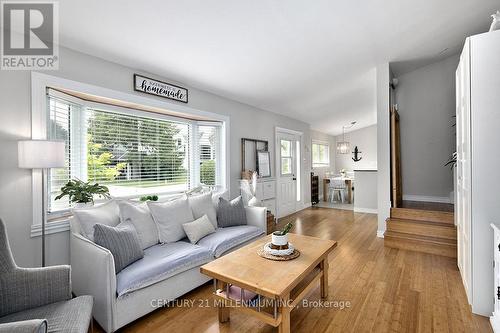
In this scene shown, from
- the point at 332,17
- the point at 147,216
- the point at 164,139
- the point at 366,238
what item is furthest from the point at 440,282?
the point at 164,139

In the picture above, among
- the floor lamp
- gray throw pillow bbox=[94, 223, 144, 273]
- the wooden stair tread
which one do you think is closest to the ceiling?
the floor lamp

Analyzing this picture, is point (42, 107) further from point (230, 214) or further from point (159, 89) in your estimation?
point (230, 214)

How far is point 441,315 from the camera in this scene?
1.97 metres

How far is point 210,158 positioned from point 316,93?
2.48 metres

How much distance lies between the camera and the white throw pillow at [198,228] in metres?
2.67

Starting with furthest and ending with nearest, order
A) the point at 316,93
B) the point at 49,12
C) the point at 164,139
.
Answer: the point at 316,93 → the point at 164,139 → the point at 49,12

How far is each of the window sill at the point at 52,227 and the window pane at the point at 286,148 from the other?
445cm

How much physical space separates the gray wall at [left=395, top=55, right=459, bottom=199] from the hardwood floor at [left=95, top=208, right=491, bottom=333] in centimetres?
219

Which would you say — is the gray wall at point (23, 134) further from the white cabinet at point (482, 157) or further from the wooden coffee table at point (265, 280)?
the white cabinet at point (482, 157)

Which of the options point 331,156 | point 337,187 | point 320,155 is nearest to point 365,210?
point 337,187

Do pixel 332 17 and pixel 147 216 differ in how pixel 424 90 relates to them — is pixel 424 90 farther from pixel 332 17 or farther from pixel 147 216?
pixel 147 216

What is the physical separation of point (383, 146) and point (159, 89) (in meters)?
3.65

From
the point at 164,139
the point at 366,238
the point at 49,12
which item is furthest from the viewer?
the point at 366,238

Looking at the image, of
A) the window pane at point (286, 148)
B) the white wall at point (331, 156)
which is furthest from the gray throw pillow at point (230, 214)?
the white wall at point (331, 156)
